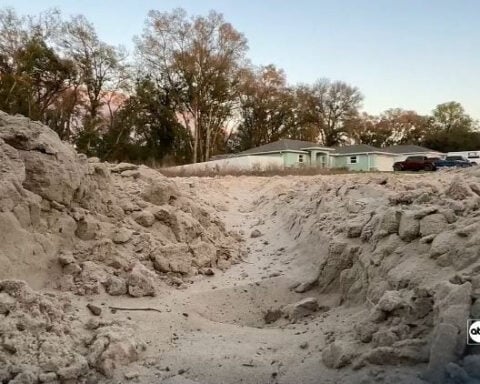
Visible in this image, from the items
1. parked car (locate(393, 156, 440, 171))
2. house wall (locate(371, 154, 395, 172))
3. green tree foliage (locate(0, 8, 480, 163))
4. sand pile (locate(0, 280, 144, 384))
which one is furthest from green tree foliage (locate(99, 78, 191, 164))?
sand pile (locate(0, 280, 144, 384))

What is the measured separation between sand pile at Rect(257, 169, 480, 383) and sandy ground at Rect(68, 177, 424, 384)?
0.15 m

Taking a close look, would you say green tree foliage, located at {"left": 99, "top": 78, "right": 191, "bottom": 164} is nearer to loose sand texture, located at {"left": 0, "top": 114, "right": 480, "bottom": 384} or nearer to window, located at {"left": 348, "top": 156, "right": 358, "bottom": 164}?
window, located at {"left": 348, "top": 156, "right": 358, "bottom": 164}

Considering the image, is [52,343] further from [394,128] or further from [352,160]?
[394,128]

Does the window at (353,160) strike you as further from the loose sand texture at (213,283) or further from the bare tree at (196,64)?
the loose sand texture at (213,283)

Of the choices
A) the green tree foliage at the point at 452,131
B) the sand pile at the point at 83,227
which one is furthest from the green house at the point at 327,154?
the sand pile at the point at 83,227

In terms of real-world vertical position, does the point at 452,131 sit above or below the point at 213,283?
above

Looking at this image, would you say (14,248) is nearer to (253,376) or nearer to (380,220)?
(253,376)

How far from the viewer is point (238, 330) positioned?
17.4 feet

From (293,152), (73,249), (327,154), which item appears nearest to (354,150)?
(327,154)

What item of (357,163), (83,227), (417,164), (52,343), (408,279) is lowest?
(52,343)

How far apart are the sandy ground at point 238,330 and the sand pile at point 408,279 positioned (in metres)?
0.15

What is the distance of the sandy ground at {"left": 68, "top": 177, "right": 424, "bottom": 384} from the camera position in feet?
13.6

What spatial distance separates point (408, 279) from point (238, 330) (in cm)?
178

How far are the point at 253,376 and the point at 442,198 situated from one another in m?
2.90
